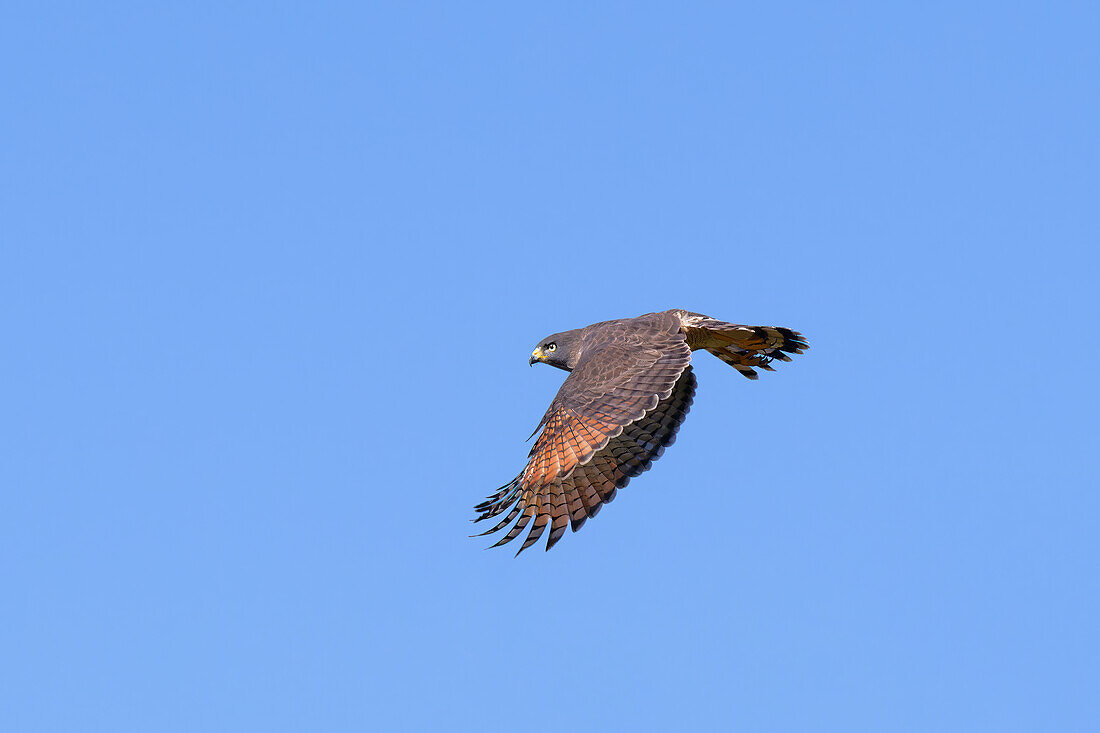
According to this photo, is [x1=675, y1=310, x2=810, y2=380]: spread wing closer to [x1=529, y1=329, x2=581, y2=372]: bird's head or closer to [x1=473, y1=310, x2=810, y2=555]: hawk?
[x1=473, y1=310, x2=810, y2=555]: hawk

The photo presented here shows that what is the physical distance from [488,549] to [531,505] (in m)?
0.81

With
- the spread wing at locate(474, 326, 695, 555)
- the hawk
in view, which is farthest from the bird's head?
the spread wing at locate(474, 326, 695, 555)

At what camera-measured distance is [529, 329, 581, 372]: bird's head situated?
658 inches

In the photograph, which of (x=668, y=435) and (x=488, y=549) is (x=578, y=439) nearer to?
(x=488, y=549)

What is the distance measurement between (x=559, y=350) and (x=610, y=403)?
293 centimetres

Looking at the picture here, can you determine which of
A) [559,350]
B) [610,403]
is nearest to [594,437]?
[610,403]

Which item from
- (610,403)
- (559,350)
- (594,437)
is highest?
(559,350)

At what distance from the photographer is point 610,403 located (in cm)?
1416

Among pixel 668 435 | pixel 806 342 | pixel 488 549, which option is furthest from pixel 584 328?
pixel 488 549

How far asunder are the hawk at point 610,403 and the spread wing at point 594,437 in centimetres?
1

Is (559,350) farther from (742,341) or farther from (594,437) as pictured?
(594,437)

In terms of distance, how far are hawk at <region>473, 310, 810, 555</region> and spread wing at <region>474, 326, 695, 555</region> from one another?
1 centimetres

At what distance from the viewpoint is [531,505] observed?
14477 millimetres

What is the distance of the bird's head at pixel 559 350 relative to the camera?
16.7 metres
